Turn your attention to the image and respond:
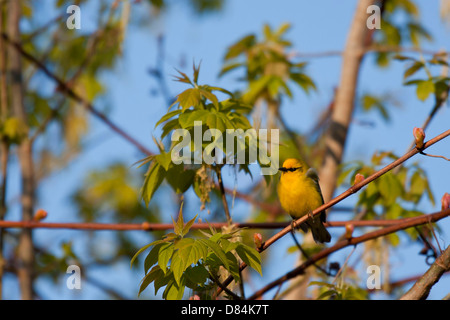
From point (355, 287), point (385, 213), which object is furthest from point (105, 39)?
point (355, 287)

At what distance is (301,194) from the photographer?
4.23 m

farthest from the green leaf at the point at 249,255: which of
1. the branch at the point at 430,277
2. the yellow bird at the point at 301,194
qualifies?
the yellow bird at the point at 301,194

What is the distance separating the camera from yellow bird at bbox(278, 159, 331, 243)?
4.24 metres

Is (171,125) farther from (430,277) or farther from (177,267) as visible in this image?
(430,277)

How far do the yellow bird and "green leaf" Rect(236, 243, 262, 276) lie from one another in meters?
1.67

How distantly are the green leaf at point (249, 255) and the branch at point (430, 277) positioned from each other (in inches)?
29.3

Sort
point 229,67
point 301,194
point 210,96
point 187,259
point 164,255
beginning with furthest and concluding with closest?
point 229,67 < point 301,194 < point 210,96 < point 164,255 < point 187,259

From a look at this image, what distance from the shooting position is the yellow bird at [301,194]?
424 cm

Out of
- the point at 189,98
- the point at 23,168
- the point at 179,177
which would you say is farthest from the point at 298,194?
the point at 23,168

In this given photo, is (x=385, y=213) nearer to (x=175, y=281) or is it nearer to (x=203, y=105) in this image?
(x=203, y=105)

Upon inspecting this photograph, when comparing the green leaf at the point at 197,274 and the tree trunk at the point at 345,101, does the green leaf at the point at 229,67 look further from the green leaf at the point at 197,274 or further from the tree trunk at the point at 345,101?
the green leaf at the point at 197,274

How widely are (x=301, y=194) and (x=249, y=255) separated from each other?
1.74 m

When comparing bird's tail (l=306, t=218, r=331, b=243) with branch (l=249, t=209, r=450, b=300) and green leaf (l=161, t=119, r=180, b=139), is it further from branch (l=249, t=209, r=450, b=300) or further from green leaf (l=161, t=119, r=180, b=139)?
green leaf (l=161, t=119, r=180, b=139)

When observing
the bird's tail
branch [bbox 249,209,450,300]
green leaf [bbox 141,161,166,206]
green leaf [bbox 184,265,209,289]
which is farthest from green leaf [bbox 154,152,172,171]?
the bird's tail
